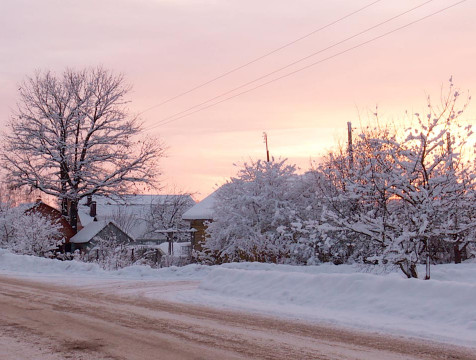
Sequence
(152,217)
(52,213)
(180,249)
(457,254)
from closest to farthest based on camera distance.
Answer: (457,254) → (52,213) → (180,249) → (152,217)

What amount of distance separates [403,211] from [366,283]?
363 cm

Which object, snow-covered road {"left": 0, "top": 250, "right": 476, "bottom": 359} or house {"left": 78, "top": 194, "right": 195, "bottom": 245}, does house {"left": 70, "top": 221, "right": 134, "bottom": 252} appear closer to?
house {"left": 78, "top": 194, "right": 195, "bottom": 245}

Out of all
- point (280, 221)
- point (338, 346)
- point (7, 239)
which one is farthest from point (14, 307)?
point (7, 239)

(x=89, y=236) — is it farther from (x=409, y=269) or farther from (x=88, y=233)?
(x=409, y=269)

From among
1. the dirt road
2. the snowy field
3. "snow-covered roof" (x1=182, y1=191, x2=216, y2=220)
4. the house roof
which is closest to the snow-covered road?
the snowy field

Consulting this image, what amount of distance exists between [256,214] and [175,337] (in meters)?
17.6

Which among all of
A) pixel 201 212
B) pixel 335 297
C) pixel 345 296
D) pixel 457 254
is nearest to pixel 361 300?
pixel 345 296

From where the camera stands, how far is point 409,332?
27.1ft

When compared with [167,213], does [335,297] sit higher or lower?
lower

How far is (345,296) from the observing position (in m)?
11.3

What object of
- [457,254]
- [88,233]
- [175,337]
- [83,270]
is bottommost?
[175,337]

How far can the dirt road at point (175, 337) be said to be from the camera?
22.0ft

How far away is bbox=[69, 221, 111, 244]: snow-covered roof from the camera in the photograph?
48.8m

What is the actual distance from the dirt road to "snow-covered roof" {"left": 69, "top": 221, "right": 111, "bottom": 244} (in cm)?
3892
